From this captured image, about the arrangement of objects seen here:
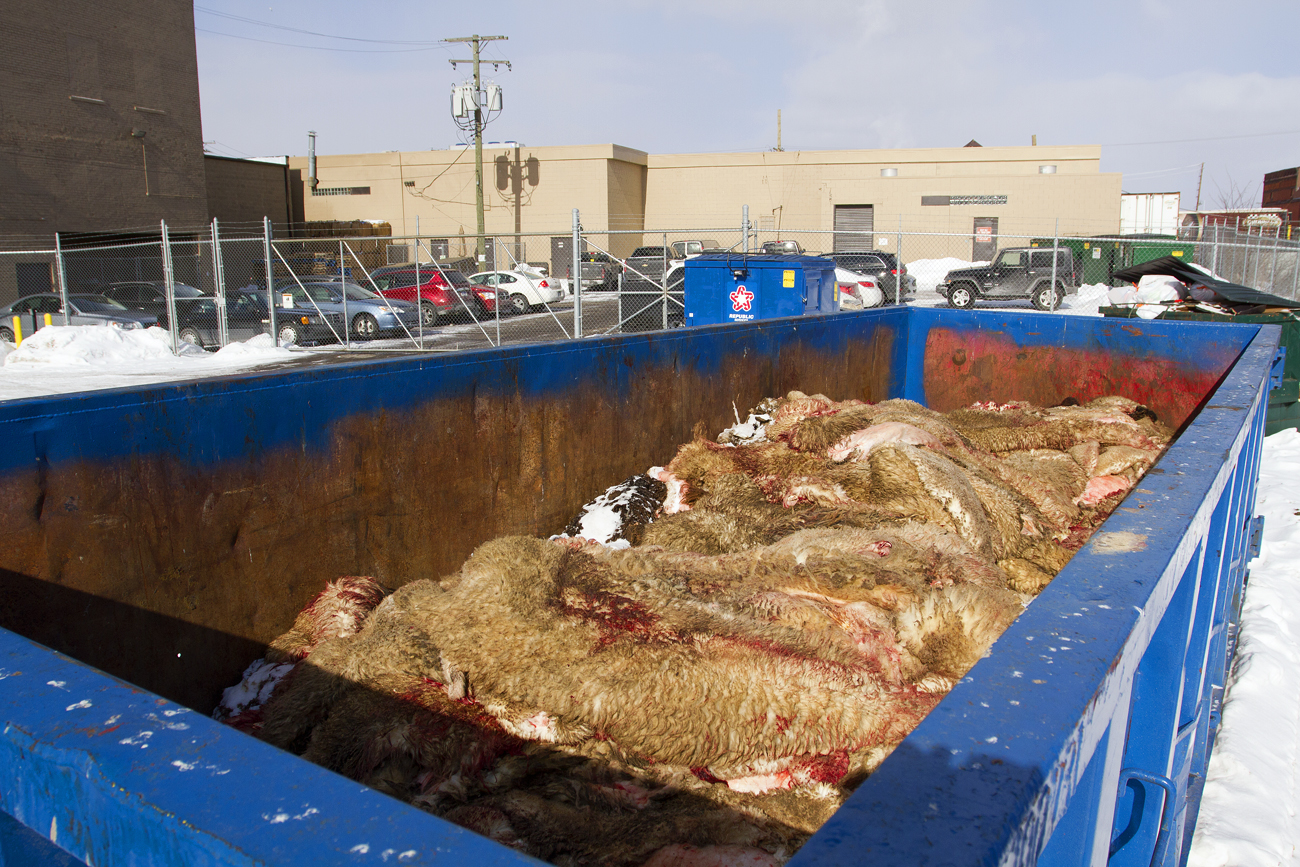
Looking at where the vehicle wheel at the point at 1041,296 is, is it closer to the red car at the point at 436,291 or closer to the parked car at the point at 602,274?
the parked car at the point at 602,274

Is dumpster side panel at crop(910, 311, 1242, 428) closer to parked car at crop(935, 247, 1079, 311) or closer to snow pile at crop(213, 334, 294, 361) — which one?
snow pile at crop(213, 334, 294, 361)

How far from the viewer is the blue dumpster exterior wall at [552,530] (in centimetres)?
89

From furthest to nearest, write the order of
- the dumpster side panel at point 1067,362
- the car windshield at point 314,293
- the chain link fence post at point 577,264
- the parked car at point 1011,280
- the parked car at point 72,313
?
1. the parked car at point 1011,280
2. the car windshield at point 314,293
3. the parked car at point 72,313
4. the chain link fence post at point 577,264
5. the dumpster side panel at point 1067,362

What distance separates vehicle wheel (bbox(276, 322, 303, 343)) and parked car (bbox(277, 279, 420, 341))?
1.56 feet

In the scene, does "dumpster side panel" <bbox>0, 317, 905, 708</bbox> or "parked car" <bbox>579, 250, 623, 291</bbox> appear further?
"parked car" <bbox>579, 250, 623, 291</bbox>

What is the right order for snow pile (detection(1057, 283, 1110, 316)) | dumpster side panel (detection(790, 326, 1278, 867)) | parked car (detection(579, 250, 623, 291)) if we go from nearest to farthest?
1. dumpster side panel (detection(790, 326, 1278, 867))
2. snow pile (detection(1057, 283, 1110, 316))
3. parked car (detection(579, 250, 623, 291))

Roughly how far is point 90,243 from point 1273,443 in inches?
1111

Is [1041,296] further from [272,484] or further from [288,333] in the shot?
[272,484]

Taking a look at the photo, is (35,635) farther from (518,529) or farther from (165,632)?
(518,529)

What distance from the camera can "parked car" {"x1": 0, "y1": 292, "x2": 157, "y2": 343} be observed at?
706 inches

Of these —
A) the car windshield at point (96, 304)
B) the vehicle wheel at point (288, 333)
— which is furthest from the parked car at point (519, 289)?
the car windshield at point (96, 304)

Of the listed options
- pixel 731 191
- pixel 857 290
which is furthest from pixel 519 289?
pixel 731 191

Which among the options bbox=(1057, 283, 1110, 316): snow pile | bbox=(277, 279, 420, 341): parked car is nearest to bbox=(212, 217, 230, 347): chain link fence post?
bbox=(277, 279, 420, 341): parked car

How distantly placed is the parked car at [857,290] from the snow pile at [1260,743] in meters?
15.9
